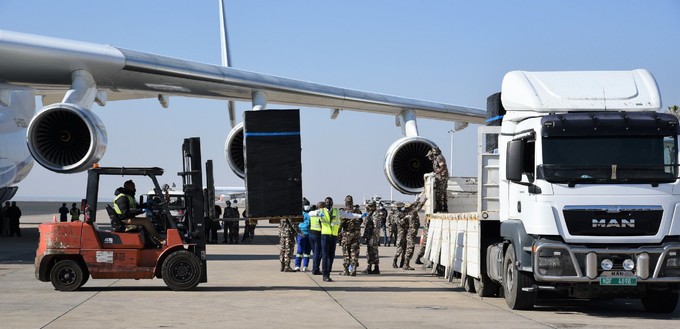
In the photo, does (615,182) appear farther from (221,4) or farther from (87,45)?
(221,4)

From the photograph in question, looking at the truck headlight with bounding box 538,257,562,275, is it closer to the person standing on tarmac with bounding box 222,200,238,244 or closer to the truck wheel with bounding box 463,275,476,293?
the truck wheel with bounding box 463,275,476,293

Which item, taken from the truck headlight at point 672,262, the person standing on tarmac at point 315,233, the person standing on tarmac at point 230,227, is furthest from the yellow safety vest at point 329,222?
the person standing on tarmac at point 230,227

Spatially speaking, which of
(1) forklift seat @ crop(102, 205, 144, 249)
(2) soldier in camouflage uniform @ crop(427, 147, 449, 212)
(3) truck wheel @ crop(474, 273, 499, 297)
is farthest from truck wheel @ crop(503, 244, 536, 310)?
(1) forklift seat @ crop(102, 205, 144, 249)

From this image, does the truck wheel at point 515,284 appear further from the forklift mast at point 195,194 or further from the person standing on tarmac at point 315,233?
the person standing on tarmac at point 315,233

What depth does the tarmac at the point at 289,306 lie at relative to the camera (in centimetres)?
1102

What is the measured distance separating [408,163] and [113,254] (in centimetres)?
970

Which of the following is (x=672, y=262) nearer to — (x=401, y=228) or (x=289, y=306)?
(x=289, y=306)

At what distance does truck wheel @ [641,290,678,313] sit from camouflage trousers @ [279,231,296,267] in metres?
8.19

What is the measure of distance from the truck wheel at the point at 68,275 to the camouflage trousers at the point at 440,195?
19.6 feet

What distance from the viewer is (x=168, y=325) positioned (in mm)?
10594

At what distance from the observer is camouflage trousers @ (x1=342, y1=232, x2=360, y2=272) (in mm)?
18766

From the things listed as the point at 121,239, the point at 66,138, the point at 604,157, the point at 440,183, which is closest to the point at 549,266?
the point at 604,157

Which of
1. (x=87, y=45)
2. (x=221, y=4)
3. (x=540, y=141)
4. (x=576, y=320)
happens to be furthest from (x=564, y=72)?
(x=221, y=4)

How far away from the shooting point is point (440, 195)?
58.6ft
